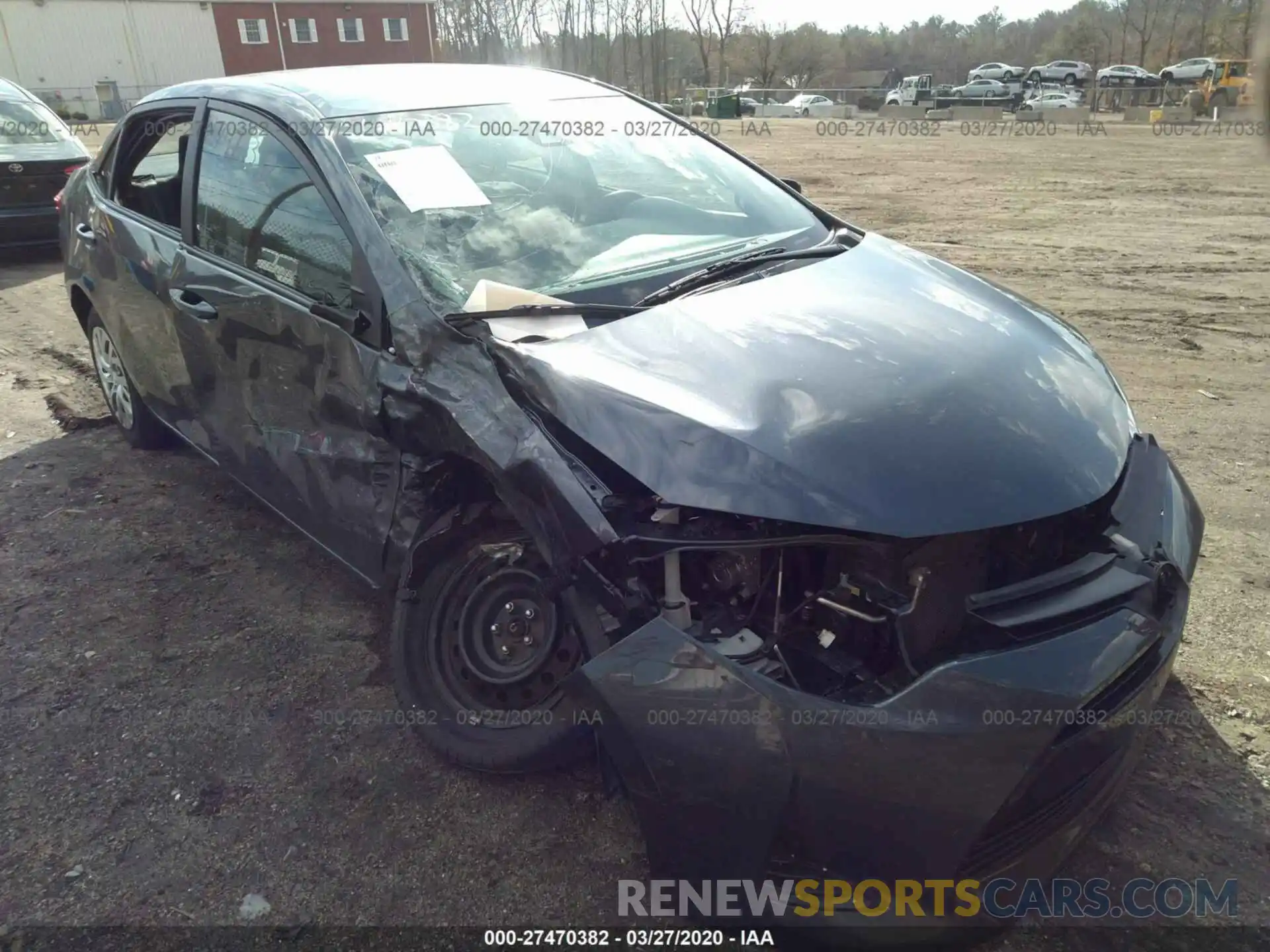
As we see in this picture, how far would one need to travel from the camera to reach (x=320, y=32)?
50250 millimetres

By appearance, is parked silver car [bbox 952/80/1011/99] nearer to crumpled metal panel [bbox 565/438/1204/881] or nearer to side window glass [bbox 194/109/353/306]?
side window glass [bbox 194/109/353/306]

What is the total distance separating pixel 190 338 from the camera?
11.4 ft

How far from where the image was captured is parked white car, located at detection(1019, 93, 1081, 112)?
3388cm

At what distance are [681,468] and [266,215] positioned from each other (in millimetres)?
1977

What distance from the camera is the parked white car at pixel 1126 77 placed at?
39.3 m

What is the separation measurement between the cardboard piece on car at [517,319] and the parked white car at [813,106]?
4207 centimetres

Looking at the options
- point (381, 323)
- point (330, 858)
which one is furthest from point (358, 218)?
point (330, 858)

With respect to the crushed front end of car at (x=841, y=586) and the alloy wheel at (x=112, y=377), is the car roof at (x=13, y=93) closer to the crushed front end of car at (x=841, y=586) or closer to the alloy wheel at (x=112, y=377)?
the alloy wheel at (x=112, y=377)

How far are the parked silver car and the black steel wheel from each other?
4200 centimetres

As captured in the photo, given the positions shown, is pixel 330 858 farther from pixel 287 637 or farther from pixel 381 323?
pixel 381 323

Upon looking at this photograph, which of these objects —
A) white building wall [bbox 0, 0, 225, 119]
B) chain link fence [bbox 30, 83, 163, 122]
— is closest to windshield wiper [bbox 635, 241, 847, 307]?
chain link fence [bbox 30, 83, 163, 122]

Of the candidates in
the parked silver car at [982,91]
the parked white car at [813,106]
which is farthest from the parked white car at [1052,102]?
the parked white car at [813,106]

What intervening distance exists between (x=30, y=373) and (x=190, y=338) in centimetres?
341

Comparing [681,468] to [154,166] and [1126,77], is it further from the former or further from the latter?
[1126,77]
